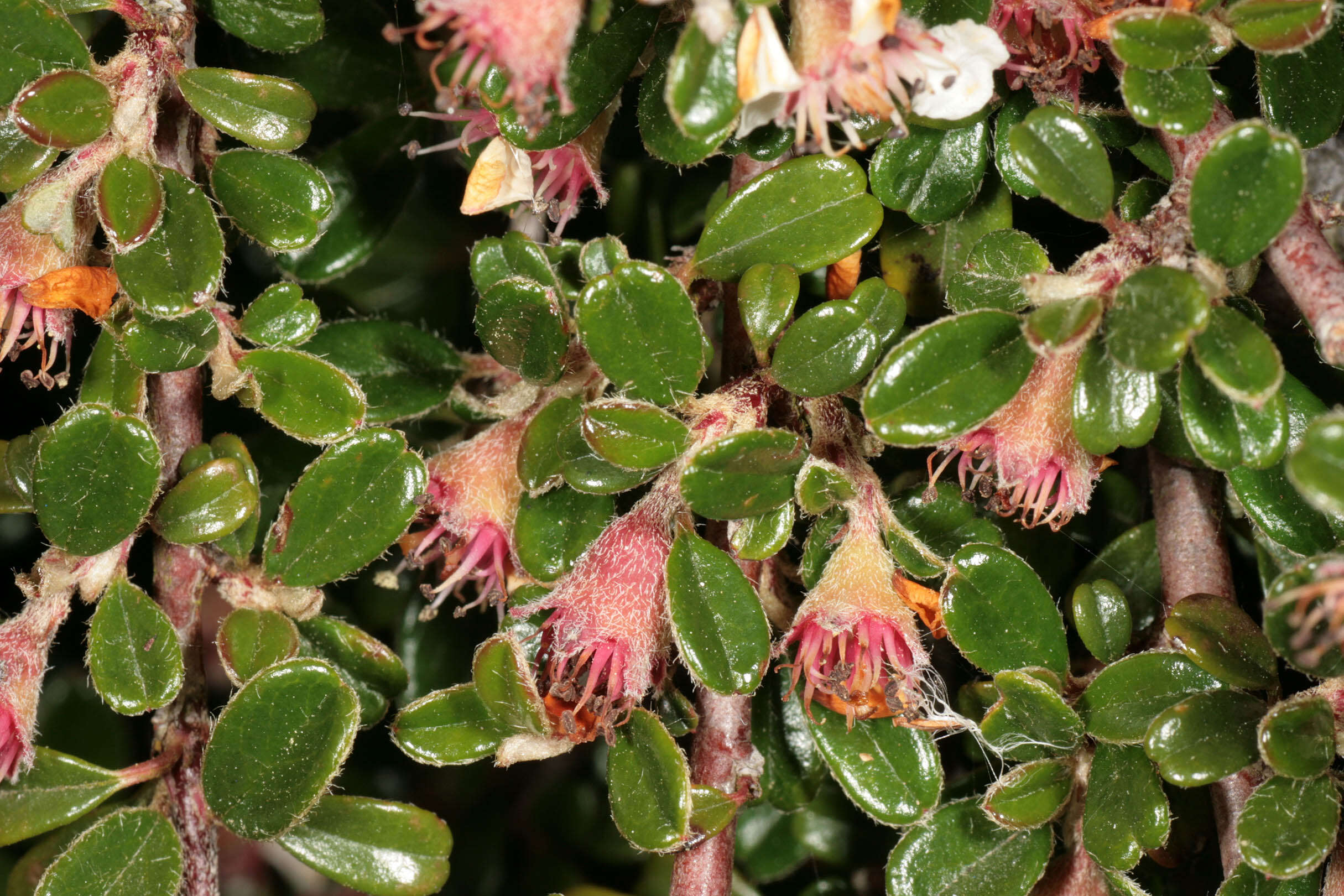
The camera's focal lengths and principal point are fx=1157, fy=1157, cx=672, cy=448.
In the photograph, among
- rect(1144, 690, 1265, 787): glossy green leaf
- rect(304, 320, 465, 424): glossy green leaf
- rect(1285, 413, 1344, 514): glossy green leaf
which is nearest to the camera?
rect(1285, 413, 1344, 514): glossy green leaf

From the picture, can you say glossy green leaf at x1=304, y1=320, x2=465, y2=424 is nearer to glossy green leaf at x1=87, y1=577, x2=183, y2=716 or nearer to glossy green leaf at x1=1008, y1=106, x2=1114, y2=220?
glossy green leaf at x1=87, y1=577, x2=183, y2=716

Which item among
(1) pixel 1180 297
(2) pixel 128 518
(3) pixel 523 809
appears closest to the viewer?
(1) pixel 1180 297

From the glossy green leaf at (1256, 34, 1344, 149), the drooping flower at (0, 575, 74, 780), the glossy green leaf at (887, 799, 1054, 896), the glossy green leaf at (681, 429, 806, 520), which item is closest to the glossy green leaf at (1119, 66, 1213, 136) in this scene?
the glossy green leaf at (1256, 34, 1344, 149)

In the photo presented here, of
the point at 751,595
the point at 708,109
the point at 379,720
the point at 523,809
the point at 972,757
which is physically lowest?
the point at 523,809

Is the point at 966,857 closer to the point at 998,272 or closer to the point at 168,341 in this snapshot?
the point at 998,272

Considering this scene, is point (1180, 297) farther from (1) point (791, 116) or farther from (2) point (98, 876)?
(2) point (98, 876)

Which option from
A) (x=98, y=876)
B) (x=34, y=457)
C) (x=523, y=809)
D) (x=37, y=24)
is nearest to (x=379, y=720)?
(x=98, y=876)

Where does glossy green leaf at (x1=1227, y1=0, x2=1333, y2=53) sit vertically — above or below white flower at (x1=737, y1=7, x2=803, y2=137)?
below

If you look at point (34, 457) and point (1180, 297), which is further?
point (34, 457)
